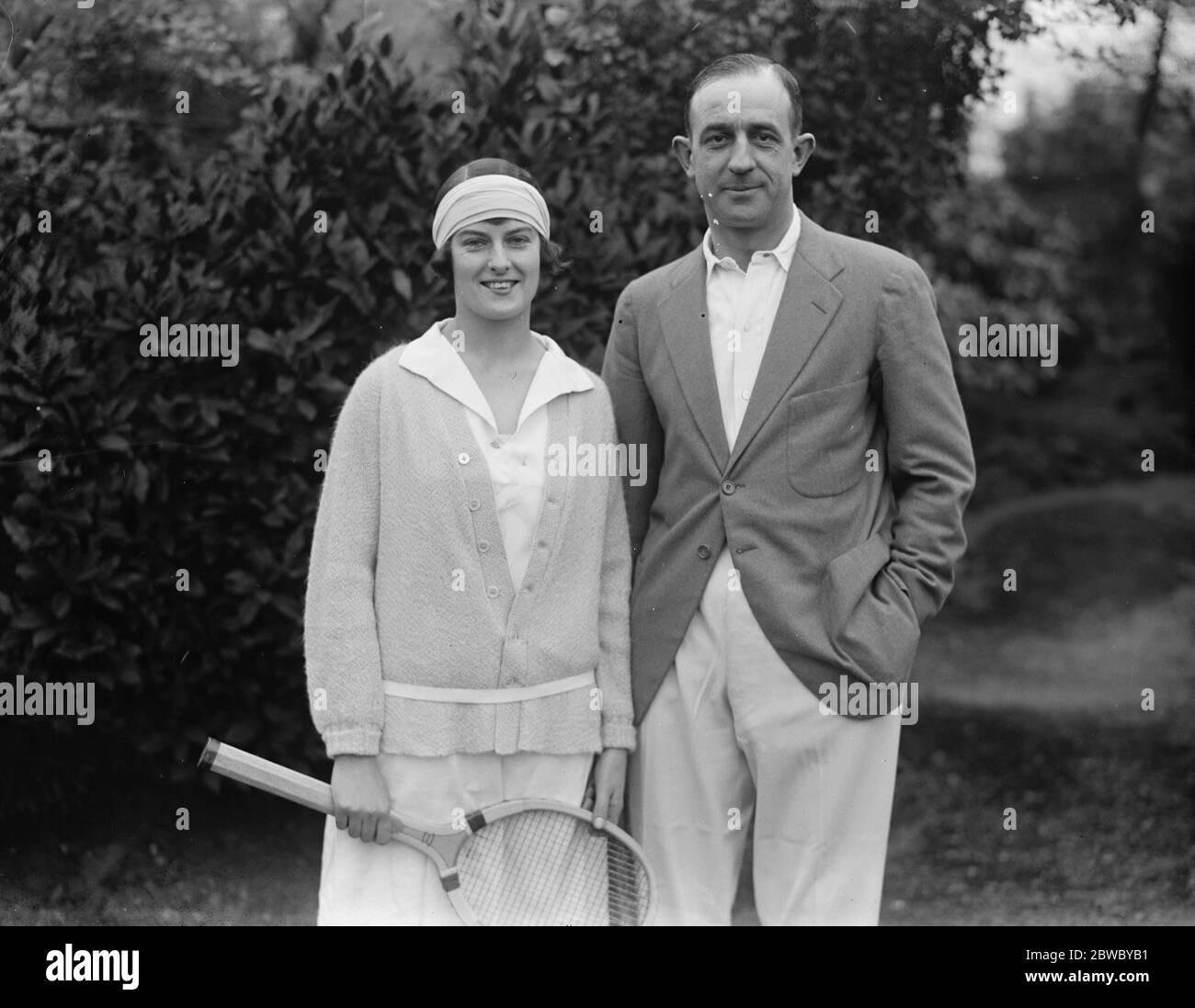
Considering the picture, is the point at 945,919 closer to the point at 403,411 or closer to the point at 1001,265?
the point at 403,411

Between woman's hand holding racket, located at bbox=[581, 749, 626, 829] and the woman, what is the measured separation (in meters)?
0.11

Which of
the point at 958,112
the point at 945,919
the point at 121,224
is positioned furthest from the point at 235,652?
the point at 958,112

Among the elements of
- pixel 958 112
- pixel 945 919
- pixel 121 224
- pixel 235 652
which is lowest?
pixel 945 919

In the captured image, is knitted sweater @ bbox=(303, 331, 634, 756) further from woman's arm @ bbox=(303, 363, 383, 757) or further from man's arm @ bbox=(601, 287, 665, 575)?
man's arm @ bbox=(601, 287, 665, 575)

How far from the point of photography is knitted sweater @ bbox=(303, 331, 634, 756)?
3346 millimetres

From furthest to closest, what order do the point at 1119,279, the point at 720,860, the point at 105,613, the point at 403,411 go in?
1. the point at 1119,279
2. the point at 105,613
3. the point at 720,860
4. the point at 403,411

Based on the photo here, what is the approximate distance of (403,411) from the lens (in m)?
3.39

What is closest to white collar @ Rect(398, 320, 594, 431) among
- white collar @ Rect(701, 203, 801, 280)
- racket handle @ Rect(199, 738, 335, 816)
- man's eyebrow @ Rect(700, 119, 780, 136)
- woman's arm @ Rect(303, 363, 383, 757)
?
woman's arm @ Rect(303, 363, 383, 757)

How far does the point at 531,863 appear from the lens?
3.44m

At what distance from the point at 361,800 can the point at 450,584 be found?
530 millimetres

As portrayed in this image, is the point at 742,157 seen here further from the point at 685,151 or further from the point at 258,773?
the point at 258,773

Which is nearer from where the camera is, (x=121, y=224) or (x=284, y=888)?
(x=121, y=224)

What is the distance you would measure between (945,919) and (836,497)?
2.44 meters

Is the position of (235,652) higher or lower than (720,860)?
higher
